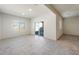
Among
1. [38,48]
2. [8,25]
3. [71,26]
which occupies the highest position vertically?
[8,25]

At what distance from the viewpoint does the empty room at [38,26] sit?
554 cm

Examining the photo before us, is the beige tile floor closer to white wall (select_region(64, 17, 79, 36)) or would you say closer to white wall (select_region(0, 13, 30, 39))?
white wall (select_region(0, 13, 30, 39))

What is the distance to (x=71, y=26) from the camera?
11.4 metres

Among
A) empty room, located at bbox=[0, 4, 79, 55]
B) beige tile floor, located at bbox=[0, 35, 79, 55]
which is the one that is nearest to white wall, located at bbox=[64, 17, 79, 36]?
empty room, located at bbox=[0, 4, 79, 55]

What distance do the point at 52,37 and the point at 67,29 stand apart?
5694mm

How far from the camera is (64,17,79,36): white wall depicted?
35.0ft

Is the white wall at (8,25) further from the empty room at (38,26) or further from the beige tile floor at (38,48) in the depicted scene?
the beige tile floor at (38,48)

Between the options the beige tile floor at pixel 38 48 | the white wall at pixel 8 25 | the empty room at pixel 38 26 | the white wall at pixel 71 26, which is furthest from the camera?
the white wall at pixel 71 26

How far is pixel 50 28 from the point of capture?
7.62m

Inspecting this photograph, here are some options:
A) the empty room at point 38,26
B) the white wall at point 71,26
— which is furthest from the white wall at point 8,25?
the white wall at point 71,26

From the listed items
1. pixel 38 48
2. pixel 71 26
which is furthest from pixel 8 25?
pixel 71 26

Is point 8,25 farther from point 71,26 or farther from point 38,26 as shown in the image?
point 71,26

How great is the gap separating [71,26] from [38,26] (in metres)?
4.98
